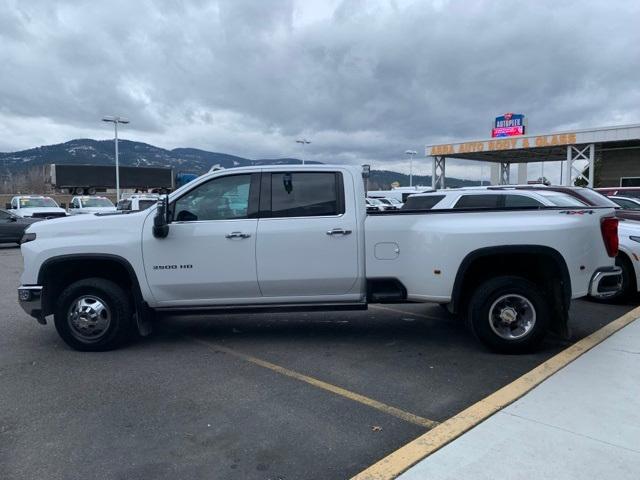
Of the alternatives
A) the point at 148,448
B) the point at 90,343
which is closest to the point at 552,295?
the point at 148,448

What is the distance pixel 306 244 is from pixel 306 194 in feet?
1.87

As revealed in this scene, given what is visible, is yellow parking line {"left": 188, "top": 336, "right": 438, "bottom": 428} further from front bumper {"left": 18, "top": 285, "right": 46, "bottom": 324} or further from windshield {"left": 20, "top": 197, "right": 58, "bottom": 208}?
windshield {"left": 20, "top": 197, "right": 58, "bottom": 208}

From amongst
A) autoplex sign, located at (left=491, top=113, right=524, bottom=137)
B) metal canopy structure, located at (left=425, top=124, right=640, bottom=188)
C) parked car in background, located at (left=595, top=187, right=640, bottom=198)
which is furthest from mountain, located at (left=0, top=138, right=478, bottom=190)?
parked car in background, located at (left=595, top=187, right=640, bottom=198)

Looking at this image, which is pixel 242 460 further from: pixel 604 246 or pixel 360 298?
pixel 604 246

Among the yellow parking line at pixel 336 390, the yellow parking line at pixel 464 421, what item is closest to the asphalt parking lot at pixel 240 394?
the yellow parking line at pixel 336 390

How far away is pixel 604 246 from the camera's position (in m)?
5.51

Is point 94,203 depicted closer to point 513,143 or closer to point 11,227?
point 11,227

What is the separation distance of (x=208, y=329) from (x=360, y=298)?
7.08ft

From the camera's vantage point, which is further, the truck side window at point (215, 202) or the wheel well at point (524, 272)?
the truck side window at point (215, 202)

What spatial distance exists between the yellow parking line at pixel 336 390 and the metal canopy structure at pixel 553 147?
24.1 m

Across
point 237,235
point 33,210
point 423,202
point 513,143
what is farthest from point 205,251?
point 513,143

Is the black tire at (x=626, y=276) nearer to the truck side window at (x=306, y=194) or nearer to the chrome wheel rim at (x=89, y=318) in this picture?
the truck side window at (x=306, y=194)

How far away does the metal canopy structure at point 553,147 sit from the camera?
85.6ft

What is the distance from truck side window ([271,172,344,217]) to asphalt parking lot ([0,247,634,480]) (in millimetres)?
1488
